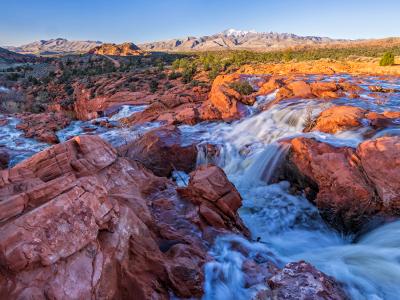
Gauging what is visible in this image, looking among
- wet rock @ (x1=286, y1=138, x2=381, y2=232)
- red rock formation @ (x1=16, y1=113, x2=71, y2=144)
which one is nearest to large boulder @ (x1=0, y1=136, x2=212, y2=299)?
wet rock @ (x1=286, y1=138, x2=381, y2=232)

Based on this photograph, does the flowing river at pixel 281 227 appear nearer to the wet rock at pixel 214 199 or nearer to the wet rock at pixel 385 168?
the wet rock at pixel 214 199

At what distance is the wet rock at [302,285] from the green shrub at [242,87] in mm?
14711

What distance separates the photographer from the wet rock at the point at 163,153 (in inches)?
387

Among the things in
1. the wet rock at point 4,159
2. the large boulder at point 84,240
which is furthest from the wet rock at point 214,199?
the wet rock at point 4,159

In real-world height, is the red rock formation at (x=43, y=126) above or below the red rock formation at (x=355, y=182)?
below

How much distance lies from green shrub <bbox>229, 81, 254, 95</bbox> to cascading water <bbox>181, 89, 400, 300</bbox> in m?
5.54

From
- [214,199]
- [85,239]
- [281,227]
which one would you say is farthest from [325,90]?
[85,239]

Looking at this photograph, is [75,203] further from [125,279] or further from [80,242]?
[125,279]

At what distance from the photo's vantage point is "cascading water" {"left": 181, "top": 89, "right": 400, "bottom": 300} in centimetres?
455

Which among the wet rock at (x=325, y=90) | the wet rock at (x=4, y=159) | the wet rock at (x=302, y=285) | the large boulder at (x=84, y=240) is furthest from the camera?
the wet rock at (x=325, y=90)

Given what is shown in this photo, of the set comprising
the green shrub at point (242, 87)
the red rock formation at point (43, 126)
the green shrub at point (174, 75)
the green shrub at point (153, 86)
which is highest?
the green shrub at point (242, 87)

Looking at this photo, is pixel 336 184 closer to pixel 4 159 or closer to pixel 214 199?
pixel 214 199

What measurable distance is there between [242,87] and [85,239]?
15691 millimetres

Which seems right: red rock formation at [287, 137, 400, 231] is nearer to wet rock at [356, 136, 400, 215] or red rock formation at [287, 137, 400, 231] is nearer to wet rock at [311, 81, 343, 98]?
wet rock at [356, 136, 400, 215]
